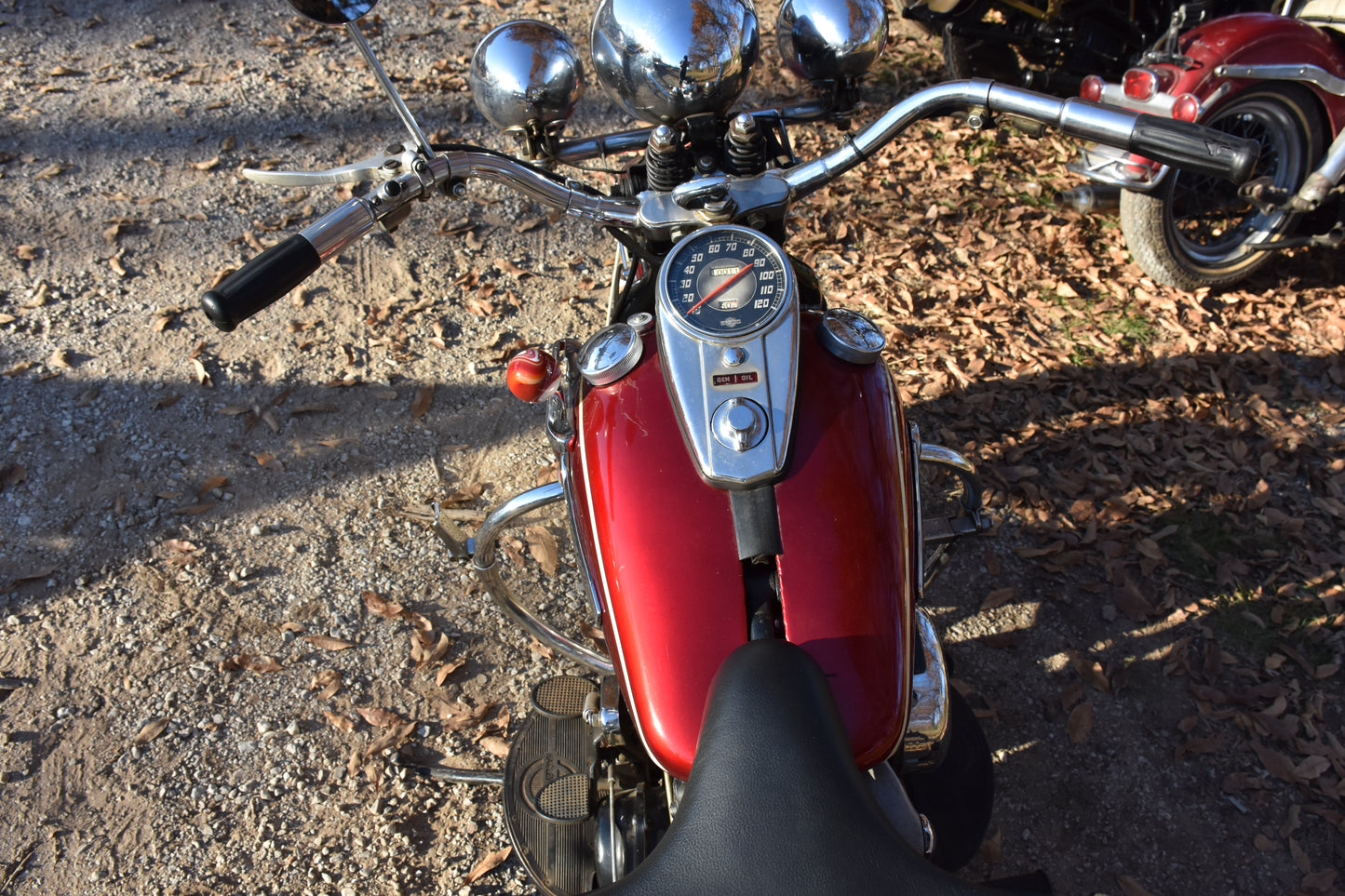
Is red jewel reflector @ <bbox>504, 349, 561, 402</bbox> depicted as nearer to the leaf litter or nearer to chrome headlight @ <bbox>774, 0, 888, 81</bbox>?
chrome headlight @ <bbox>774, 0, 888, 81</bbox>

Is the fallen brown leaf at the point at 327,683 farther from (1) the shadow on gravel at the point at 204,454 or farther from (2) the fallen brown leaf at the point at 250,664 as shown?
(1) the shadow on gravel at the point at 204,454

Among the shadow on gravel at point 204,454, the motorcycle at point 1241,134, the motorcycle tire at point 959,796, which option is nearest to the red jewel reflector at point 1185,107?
the motorcycle at point 1241,134

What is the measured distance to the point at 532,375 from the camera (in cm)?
167

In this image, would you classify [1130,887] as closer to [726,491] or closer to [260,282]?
[726,491]

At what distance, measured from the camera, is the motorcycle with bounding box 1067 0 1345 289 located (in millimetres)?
3676

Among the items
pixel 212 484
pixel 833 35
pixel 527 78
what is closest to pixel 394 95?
pixel 527 78

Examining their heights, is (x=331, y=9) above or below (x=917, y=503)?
above

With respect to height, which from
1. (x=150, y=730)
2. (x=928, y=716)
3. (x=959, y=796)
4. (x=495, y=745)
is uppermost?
(x=928, y=716)

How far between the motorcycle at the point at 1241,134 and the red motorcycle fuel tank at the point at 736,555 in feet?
9.27

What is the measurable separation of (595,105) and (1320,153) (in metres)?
4.11

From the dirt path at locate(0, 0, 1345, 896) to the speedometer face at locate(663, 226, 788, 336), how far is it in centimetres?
176

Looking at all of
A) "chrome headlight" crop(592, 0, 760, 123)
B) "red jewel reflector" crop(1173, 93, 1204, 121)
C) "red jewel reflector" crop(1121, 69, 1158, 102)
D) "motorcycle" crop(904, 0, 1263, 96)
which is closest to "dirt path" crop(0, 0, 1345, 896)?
"motorcycle" crop(904, 0, 1263, 96)

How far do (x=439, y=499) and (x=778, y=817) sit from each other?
2493mm

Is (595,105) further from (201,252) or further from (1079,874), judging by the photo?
(1079,874)
